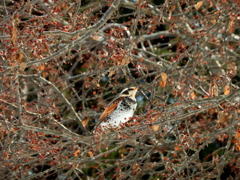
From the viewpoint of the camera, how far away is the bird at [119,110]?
7.71 m

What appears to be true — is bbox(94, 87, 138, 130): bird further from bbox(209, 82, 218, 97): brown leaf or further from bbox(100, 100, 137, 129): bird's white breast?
bbox(209, 82, 218, 97): brown leaf

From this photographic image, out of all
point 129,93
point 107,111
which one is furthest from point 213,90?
point 129,93

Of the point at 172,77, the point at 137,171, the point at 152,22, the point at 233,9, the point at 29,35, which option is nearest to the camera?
the point at 29,35

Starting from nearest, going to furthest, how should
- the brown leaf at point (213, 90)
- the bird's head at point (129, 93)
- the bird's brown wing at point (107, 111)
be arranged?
the brown leaf at point (213, 90)
the bird's brown wing at point (107, 111)
the bird's head at point (129, 93)

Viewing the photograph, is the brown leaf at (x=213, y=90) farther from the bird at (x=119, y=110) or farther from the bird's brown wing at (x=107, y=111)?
the bird's brown wing at (x=107, y=111)

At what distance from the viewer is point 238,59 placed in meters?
9.25

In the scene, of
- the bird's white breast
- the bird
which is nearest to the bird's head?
the bird

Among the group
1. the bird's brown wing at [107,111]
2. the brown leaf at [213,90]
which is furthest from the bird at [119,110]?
the brown leaf at [213,90]

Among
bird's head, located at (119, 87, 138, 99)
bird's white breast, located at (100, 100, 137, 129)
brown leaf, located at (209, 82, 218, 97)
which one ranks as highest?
brown leaf, located at (209, 82, 218, 97)

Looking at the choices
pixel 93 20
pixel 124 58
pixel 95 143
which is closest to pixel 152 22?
pixel 93 20

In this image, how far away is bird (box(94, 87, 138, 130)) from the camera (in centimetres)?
771

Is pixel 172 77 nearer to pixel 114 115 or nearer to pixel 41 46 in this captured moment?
pixel 114 115

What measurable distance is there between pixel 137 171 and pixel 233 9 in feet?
8.33

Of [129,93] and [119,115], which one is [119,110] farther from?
[129,93]
